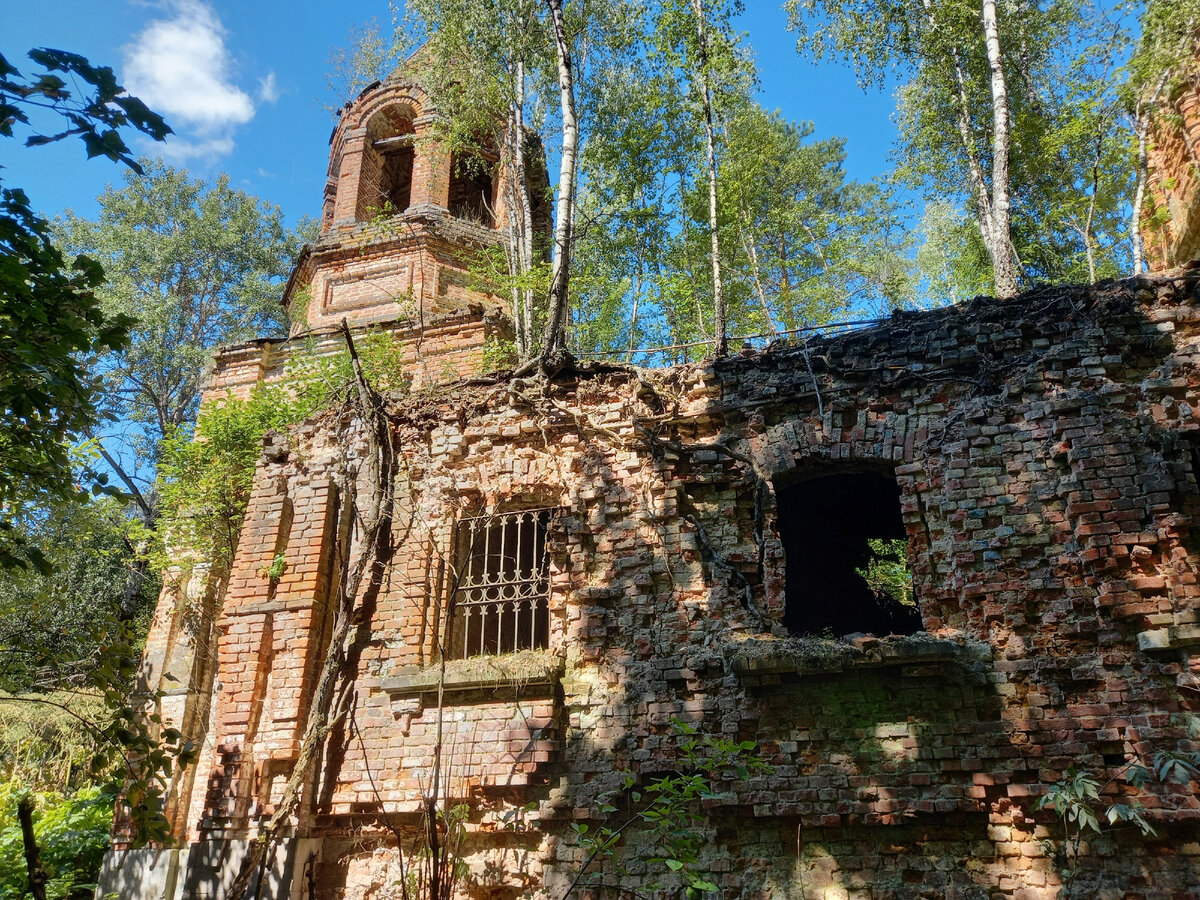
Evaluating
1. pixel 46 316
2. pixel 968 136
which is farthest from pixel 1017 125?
pixel 46 316

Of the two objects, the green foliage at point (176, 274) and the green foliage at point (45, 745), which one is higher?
the green foliage at point (176, 274)

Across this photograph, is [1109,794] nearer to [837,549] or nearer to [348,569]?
[837,549]

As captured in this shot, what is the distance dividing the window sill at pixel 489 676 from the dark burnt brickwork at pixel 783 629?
0.03m

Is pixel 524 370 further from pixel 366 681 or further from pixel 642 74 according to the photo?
pixel 642 74

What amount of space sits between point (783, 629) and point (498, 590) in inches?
94.0

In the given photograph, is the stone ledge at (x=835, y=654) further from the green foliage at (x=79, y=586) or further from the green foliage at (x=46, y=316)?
the green foliage at (x=79, y=586)

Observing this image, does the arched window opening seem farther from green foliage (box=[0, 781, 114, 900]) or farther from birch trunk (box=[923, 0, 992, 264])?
green foliage (box=[0, 781, 114, 900])

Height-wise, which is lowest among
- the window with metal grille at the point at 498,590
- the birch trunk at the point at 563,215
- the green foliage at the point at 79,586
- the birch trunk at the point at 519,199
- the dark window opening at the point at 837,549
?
the window with metal grille at the point at 498,590

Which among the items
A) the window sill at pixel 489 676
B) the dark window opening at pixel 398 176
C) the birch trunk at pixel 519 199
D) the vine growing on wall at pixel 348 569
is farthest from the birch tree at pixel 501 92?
the window sill at pixel 489 676

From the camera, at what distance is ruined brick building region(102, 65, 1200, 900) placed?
4926 millimetres

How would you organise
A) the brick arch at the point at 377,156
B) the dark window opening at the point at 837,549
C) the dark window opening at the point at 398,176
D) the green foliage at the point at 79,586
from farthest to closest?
the dark window opening at the point at 398,176 → the brick arch at the point at 377,156 → the green foliage at the point at 79,586 → the dark window opening at the point at 837,549

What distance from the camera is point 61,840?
928 cm

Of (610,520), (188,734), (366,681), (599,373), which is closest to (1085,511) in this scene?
(610,520)

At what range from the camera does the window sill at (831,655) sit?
5176 mm
